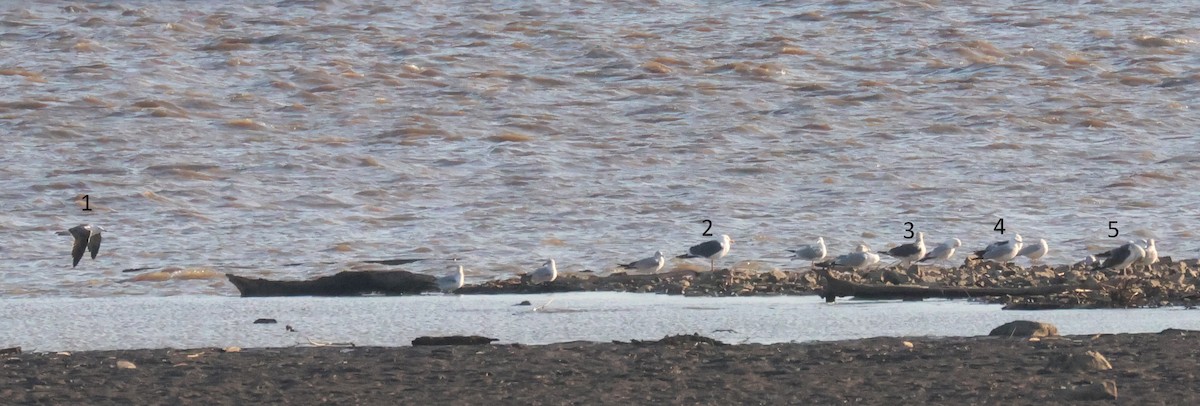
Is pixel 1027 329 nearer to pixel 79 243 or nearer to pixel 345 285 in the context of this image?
pixel 345 285

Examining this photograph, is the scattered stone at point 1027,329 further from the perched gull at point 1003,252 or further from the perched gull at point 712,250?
the perched gull at point 712,250

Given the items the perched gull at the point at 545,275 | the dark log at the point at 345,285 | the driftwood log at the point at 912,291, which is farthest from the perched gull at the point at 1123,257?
the dark log at the point at 345,285

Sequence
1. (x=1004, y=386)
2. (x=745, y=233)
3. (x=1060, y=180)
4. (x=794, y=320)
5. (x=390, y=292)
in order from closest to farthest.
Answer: (x=1004, y=386) < (x=794, y=320) < (x=390, y=292) < (x=745, y=233) < (x=1060, y=180)

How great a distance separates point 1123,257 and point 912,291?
201 cm

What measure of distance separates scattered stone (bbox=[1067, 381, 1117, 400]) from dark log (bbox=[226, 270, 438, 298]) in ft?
17.4

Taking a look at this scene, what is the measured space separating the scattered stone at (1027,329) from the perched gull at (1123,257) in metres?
3.65

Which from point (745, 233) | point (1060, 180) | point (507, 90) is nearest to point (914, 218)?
point (745, 233)

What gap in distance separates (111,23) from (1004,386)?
23.2 metres

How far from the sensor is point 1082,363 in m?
7.18

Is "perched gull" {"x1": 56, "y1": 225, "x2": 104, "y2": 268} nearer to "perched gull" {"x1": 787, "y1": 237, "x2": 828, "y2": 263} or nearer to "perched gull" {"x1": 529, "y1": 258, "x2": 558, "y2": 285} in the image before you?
"perched gull" {"x1": 529, "y1": 258, "x2": 558, "y2": 285}

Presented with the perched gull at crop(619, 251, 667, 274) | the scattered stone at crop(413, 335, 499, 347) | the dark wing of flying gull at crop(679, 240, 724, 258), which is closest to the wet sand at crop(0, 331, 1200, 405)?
the scattered stone at crop(413, 335, 499, 347)

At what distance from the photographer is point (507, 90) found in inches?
957

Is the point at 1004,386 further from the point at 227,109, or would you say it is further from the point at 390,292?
the point at 227,109

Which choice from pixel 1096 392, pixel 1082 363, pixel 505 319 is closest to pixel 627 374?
pixel 1082 363
